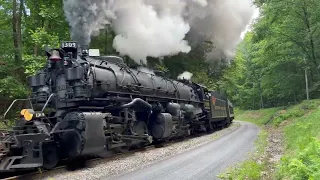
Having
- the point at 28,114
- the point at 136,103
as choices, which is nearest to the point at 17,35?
the point at 136,103

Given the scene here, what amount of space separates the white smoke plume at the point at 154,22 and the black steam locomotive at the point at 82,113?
74.9 inches

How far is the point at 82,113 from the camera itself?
772 cm

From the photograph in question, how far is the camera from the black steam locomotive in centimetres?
730

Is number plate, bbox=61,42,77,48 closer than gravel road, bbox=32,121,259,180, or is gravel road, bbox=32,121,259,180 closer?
gravel road, bbox=32,121,259,180

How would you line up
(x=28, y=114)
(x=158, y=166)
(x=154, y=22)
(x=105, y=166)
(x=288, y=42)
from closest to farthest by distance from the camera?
(x=28, y=114) < (x=158, y=166) < (x=105, y=166) < (x=154, y=22) < (x=288, y=42)

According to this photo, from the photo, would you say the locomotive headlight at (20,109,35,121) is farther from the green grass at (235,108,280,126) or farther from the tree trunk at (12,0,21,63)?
the green grass at (235,108,280,126)

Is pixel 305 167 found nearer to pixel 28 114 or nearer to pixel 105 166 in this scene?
pixel 105 166

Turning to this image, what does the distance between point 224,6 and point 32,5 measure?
1099 cm

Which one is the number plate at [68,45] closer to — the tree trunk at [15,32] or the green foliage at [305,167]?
the green foliage at [305,167]

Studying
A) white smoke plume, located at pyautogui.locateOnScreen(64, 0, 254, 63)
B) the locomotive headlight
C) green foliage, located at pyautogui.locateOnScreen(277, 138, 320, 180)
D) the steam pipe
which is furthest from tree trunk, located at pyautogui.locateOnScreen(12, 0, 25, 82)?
green foliage, located at pyautogui.locateOnScreen(277, 138, 320, 180)

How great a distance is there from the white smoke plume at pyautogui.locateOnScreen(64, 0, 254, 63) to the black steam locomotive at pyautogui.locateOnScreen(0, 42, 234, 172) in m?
1.90

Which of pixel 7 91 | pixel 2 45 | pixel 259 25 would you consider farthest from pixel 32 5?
pixel 259 25

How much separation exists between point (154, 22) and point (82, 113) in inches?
287

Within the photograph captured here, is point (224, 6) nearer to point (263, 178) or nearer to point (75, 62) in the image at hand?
point (75, 62)
